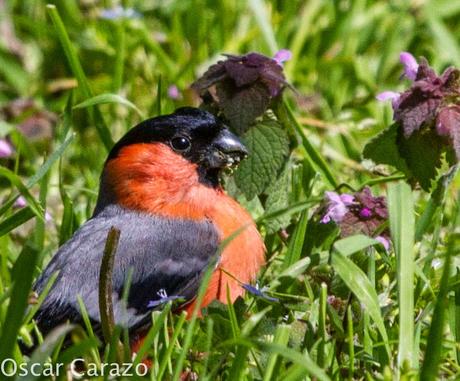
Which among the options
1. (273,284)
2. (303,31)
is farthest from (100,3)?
(273,284)

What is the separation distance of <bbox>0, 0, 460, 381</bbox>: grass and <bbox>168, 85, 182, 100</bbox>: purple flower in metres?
0.03

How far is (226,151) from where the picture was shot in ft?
9.38

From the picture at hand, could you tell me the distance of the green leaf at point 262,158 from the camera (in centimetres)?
281

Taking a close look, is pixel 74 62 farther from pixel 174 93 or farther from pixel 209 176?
pixel 174 93

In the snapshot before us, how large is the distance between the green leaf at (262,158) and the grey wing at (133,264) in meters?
0.14

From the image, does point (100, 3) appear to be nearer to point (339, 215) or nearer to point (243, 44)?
point (243, 44)

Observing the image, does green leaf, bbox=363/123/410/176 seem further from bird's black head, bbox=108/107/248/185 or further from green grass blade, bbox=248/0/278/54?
green grass blade, bbox=248/0/278/54

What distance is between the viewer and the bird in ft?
8.28

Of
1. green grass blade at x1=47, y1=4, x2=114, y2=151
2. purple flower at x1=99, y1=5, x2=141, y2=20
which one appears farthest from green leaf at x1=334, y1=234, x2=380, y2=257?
purple flower at x1=99, y1=5, x2=141, y2=20

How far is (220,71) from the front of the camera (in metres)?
2.79

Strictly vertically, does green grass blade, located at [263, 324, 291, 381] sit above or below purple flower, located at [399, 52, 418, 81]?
below

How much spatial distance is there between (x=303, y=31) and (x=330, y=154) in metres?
0.76

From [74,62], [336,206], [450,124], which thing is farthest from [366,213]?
[74,62]

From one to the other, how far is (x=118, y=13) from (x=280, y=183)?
1390 millimetres
